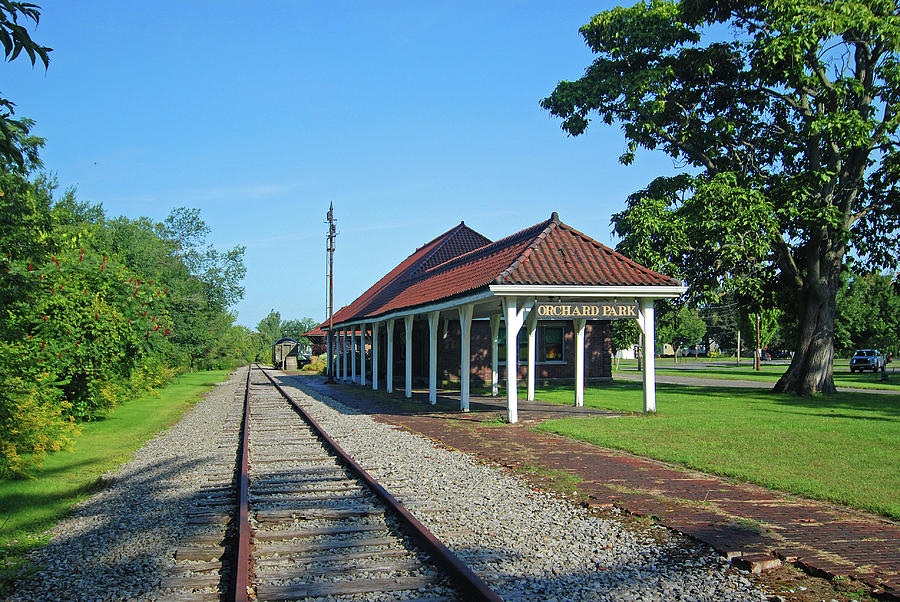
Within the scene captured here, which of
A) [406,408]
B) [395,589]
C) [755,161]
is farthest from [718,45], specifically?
[395,589]

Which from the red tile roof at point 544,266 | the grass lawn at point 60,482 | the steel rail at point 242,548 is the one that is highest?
the red tile roof at point 544,266

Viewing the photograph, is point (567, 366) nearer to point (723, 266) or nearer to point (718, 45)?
point (723, 266)

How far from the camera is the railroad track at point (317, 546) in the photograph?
4863 millimetres

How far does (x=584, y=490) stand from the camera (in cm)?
831

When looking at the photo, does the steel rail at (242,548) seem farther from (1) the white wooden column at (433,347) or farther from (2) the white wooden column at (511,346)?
(1) the white wooden column at (433,347)

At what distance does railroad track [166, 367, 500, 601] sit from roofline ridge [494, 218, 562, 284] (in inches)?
249

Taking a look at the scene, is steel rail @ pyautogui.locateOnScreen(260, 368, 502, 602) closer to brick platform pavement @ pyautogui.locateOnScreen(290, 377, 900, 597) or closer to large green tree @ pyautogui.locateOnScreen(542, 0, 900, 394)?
brick platform pavement @ pyautogui.locateOnScreen(290, 377, 900, 597)

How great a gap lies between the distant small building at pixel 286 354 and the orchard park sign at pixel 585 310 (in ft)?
187

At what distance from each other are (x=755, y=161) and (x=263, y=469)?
22.4 metres

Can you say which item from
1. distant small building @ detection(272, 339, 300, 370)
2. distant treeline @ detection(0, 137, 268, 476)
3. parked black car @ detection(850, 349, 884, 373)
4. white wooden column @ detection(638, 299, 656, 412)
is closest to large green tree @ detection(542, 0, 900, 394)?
white wooden column @ detection(638, 299, 656, 412)

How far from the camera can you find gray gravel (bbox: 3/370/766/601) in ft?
16.4

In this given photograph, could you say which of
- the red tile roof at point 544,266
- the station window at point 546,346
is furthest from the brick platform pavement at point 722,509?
the station window at point 546,346

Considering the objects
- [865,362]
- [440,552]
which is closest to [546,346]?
[440,552]

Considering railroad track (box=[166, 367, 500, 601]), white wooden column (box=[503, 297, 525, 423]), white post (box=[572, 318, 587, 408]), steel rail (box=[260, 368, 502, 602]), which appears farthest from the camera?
white post (box=[572, 318, 587, 408])
